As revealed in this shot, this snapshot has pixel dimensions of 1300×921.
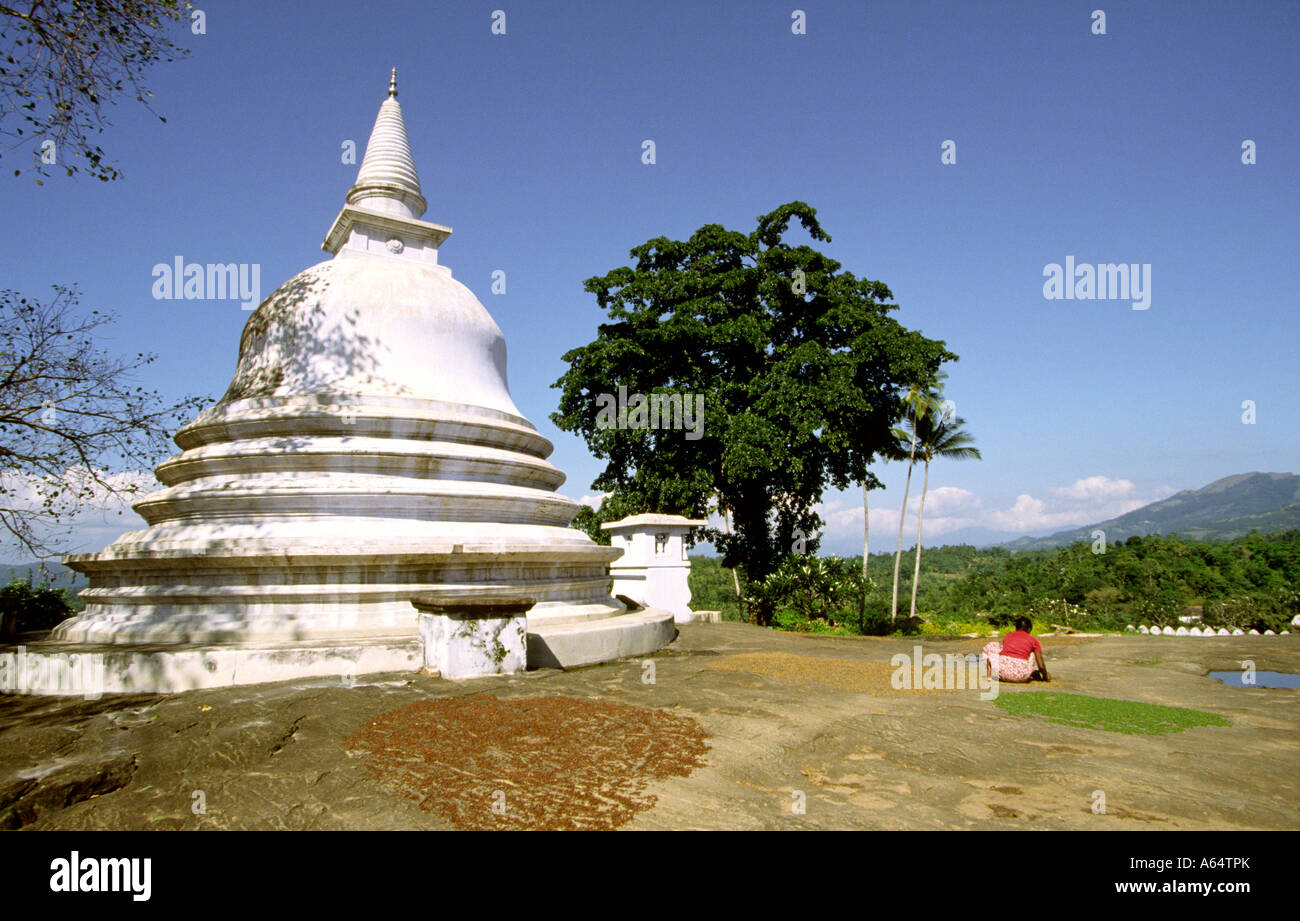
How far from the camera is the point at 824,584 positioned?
19.7m

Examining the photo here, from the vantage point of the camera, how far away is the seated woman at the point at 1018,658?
7.98 metres

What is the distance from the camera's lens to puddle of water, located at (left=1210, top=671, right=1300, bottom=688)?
8.60 meters

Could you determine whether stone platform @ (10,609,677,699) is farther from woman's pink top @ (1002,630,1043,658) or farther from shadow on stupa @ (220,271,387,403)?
woman's pink top @ (1002,630,1043,658)

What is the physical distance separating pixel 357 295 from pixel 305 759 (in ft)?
29.1

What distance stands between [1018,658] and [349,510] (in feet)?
28.0

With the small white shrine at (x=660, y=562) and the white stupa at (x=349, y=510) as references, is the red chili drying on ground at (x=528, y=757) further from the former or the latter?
the small white shrine at (x=660, y=562)

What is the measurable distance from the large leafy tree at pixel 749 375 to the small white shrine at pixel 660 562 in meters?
3.47

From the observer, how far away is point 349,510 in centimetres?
948

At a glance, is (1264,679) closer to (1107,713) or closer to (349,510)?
(1107,713)

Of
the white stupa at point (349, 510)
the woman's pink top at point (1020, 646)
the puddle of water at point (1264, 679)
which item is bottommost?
the puddle of water at point (1264, 679)

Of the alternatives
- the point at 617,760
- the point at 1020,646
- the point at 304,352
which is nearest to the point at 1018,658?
the point at 1020,646

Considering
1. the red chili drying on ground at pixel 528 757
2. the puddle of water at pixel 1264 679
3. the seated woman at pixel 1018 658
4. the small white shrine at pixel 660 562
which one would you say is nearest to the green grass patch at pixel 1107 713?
the seated woman at pixel 1018 658
